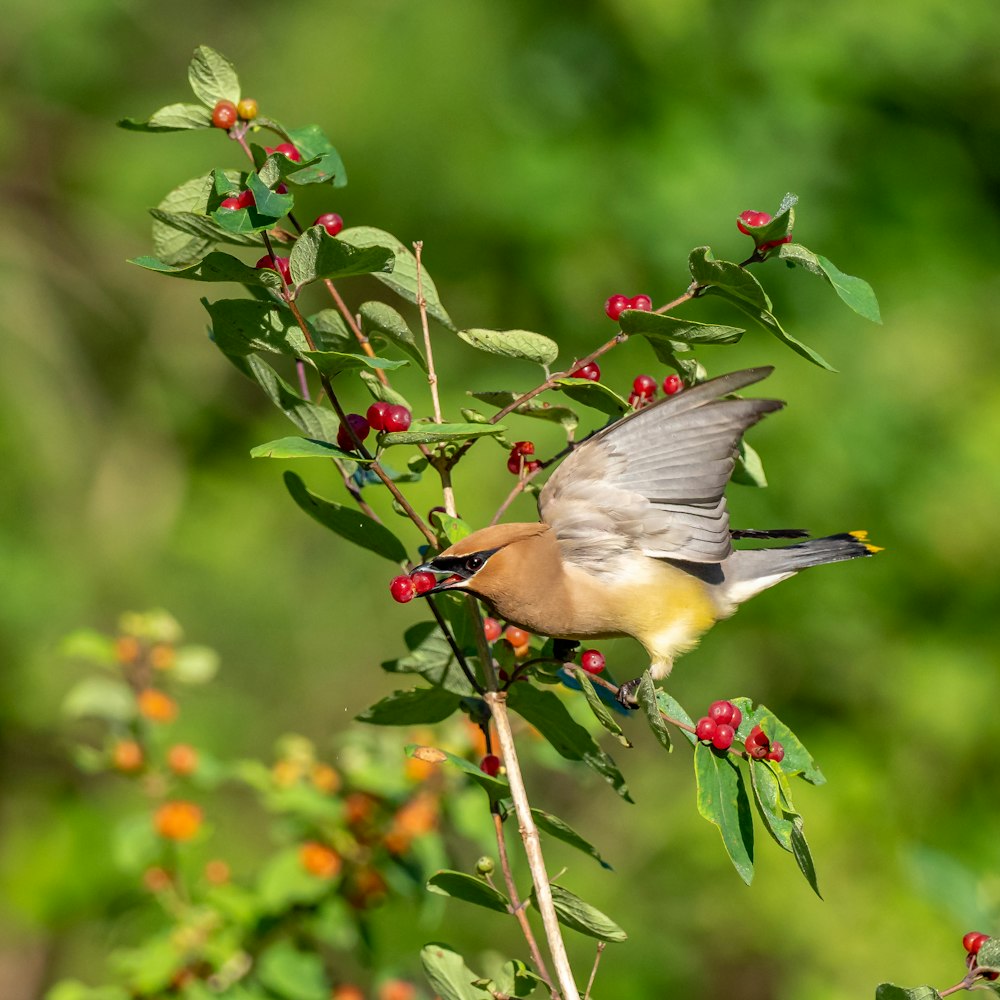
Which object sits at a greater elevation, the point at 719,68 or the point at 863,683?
the point at 719,68

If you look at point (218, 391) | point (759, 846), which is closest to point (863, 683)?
point (759, 846)

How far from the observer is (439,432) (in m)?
1.35

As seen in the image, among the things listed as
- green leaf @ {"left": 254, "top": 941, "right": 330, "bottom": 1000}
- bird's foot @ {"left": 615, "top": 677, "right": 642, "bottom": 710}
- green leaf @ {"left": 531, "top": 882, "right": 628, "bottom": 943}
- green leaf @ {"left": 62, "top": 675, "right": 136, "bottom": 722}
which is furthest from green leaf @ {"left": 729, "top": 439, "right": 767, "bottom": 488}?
green leaf @ {"left": 62, "top": 675, "right": 136, "bottom": 722}

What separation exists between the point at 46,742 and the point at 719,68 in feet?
16.3

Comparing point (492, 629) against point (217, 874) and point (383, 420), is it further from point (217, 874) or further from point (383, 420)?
point (217, 874)

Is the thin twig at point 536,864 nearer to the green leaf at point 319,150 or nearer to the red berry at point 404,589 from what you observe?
the red berry at point 404,589

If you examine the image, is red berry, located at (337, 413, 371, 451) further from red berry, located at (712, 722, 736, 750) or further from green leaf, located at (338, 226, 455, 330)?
red berry, located at (712, 722, 736, 750)

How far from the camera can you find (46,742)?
22.9 feet

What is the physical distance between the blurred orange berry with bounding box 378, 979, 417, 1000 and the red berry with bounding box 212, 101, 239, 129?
62.9 inches

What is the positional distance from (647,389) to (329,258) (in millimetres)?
573

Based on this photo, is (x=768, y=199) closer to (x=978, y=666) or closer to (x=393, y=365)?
(x=978, y=666)

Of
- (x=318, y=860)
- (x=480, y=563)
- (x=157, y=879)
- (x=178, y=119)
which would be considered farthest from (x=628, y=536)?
(x=157, y=879)

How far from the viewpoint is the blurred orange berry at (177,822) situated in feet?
7.87

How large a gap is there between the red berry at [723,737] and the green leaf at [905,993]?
306 millimetres
